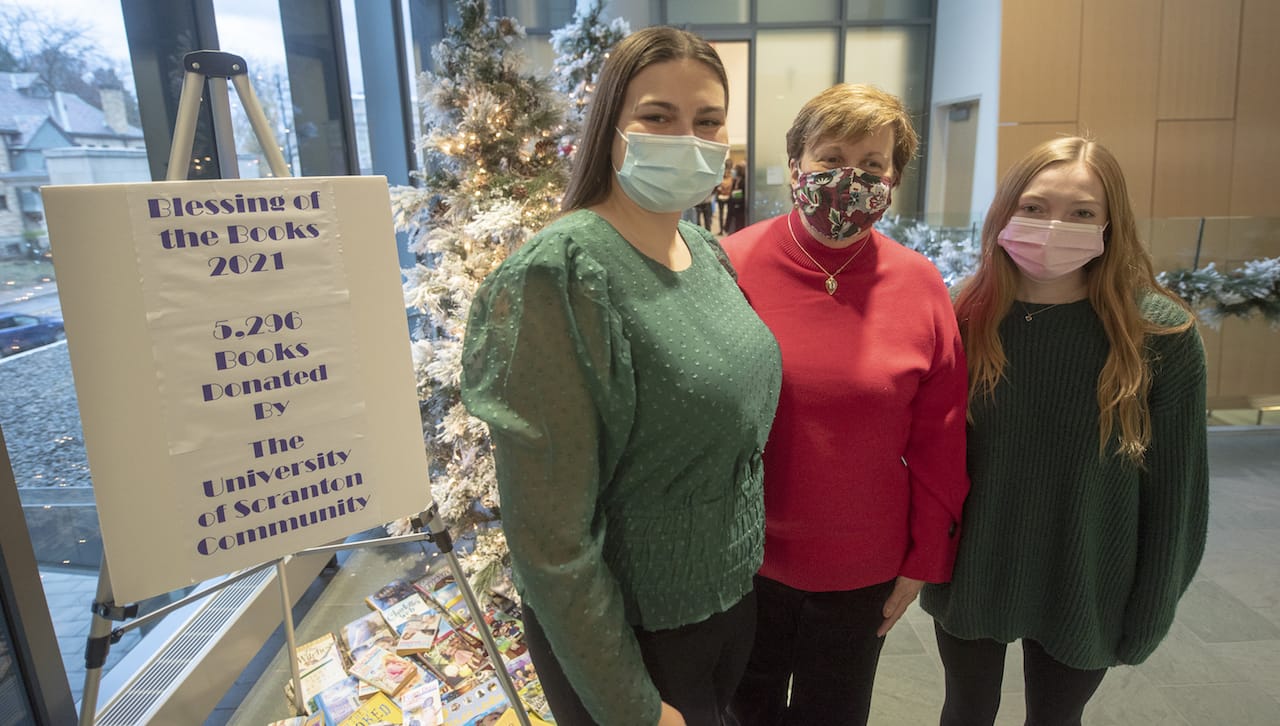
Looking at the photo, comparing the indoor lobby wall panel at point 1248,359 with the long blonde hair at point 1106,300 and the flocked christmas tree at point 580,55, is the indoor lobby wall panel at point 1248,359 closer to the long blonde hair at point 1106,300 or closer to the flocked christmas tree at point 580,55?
the long blonde hair at point 1106,300

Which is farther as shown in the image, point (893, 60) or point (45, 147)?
point (893, 60)

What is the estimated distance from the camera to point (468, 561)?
8.61 ft

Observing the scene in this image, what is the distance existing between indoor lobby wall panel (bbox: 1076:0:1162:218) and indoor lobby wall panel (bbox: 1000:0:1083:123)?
8cm

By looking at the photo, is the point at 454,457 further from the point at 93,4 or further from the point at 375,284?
the point at 93,4

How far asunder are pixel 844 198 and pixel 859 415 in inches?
15.6

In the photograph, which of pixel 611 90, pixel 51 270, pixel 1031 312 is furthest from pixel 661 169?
pixel 51 270

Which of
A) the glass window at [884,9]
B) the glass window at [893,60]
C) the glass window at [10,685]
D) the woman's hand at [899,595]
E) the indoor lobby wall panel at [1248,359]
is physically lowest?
the indoor lobby wall panel at [1248,359]

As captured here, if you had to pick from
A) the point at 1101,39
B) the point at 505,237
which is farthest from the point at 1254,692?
the point at 1101,39

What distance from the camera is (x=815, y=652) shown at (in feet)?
4.55

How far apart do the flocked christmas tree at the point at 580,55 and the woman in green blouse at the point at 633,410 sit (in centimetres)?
157

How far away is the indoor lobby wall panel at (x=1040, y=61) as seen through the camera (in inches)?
170

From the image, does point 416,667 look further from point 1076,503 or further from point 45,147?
point 1076,503

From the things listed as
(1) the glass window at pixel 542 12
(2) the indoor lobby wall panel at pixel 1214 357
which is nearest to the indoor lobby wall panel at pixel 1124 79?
(2) the indoor lobby wall panel at pixel 1214 357

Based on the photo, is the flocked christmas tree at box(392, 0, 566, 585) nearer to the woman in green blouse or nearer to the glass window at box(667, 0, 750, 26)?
the woman in green blouse
